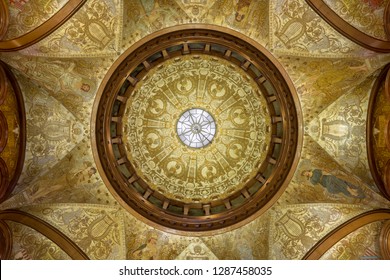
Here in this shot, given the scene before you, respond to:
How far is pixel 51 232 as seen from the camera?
12.6 metres

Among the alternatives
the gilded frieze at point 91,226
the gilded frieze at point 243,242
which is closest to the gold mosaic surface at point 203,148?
the gilded frieze at point 243,242

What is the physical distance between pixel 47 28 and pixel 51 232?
6710mm

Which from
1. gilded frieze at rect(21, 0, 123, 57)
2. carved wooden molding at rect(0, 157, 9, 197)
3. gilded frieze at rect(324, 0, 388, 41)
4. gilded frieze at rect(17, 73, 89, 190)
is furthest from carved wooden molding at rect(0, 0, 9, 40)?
gilded frieze at rect(324, 0, 388, 41)

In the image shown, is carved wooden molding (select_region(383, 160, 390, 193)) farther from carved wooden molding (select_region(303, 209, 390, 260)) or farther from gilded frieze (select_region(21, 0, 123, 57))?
gilded frieze (select_region(21, 0, 123, 57))

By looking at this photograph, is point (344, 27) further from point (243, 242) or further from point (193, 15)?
point (243, 242)

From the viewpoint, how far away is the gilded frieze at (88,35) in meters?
11.3

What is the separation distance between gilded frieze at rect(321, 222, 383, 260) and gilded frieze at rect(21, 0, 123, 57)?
32.7ft

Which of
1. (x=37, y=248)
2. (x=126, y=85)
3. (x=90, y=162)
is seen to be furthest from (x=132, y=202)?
(x=126, y=85)

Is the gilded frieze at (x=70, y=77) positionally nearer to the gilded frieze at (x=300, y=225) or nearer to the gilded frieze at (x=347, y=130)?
the gilded frieze at (x=347, y=130)

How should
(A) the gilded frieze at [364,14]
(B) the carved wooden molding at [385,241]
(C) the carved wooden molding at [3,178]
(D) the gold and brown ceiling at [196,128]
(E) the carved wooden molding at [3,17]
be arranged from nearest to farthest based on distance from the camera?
(E) the carved wooden molding at [3,17], (A) the gilded frieze at [364,14], (C) the carved wooden molding at [3,178], (B) the carved wooden molding at [385,241], (D) the gold and brown ceiling at [196,128]

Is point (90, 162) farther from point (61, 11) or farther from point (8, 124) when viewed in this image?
point (61, 11)

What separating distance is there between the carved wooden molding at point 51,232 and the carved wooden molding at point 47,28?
16.9 ft

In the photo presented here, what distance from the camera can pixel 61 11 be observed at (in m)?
10.9

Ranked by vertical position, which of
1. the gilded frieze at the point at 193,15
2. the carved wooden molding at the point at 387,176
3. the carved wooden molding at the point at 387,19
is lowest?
the carved wooden molding at the point at 387,176
